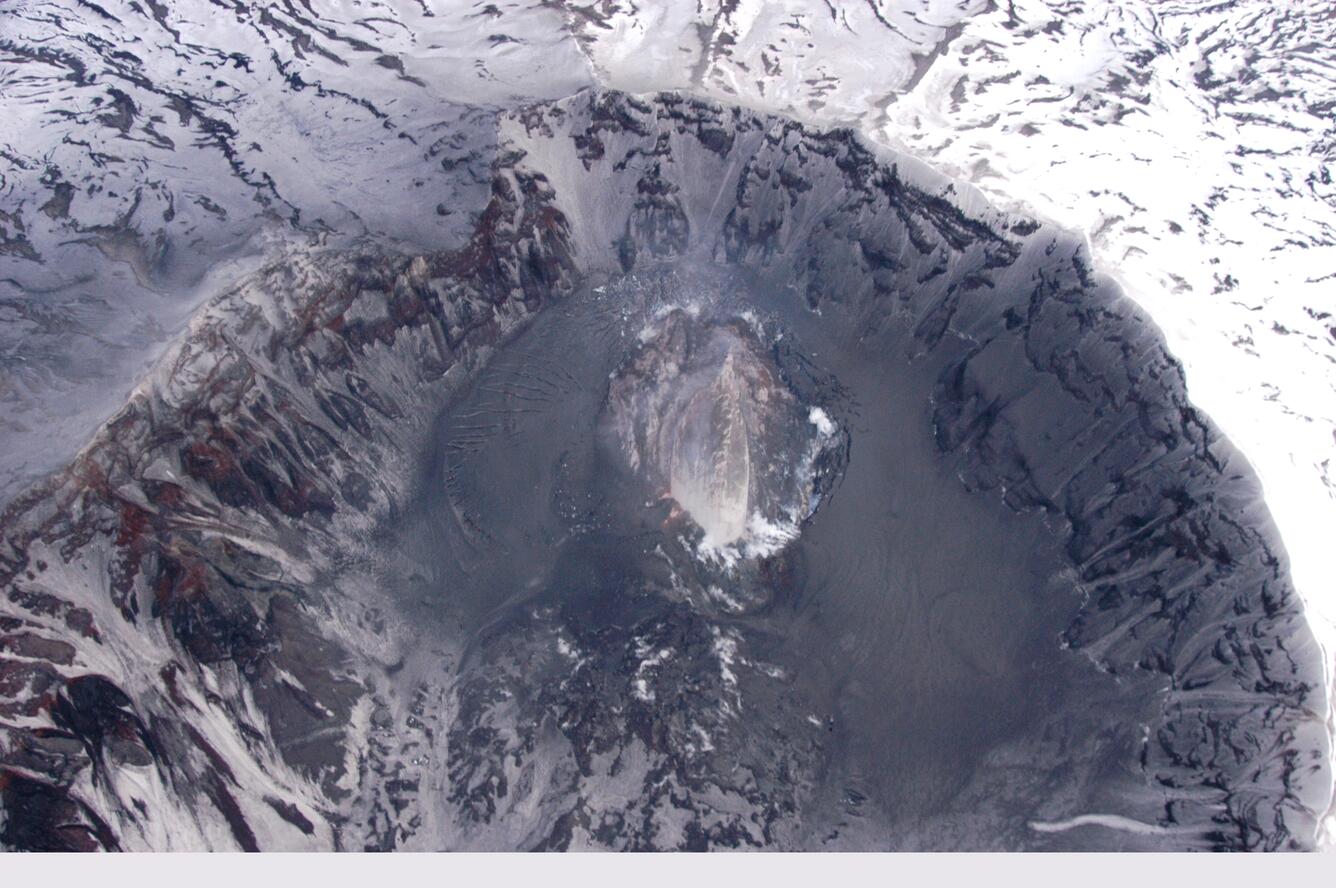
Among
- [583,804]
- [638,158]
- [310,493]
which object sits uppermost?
[638,158]

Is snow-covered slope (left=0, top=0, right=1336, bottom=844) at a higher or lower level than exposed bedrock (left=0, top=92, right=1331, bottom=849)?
higher

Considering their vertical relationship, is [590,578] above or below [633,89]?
below

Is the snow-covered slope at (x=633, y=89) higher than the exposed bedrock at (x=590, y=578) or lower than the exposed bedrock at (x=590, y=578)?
higher

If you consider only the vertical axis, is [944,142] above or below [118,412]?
above

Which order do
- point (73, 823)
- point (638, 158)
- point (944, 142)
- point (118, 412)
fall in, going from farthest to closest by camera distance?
point (638, 158) < point (944, 142) < point (118, 412) < point (73, 823)

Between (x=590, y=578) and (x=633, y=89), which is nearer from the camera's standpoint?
(x=590, y=578)

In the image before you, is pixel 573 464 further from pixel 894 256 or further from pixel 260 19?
pixel 260 19

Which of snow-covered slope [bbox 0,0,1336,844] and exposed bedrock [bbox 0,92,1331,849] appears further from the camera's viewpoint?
snow-covered slope [bbox 0,0,1336,844]

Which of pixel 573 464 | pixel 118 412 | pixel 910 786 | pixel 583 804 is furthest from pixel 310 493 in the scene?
pixel 910 786
